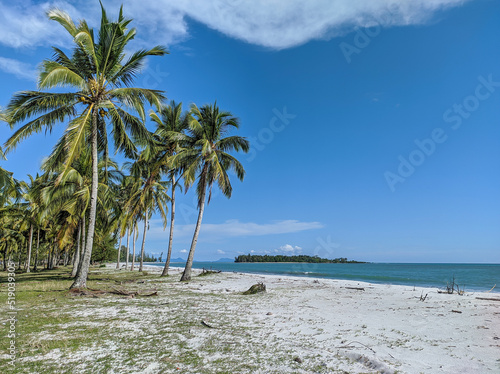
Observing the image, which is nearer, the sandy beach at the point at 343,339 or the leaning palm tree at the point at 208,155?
the sandy beach at the point at 343,339

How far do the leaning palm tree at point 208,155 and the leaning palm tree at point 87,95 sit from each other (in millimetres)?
4831

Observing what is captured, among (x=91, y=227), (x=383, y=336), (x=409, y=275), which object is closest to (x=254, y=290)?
(x=91, y=227)

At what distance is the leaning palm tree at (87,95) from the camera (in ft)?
35.1

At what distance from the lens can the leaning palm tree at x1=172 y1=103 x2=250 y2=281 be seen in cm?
1742

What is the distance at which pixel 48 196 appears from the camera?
1794 centimetres

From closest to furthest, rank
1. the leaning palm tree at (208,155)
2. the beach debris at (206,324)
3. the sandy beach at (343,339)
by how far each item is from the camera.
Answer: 1. the sandy beach at (343,339)
2. the beach debris at (206,324)
3. the leaning palm tree at (208,155)

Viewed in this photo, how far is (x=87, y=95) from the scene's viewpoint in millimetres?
11703

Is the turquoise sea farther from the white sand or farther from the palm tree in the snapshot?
the palm tree

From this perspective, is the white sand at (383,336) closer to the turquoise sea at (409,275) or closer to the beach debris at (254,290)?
the beach debris at (254,290)

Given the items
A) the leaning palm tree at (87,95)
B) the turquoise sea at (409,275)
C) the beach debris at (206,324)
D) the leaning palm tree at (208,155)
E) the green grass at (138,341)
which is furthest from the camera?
the turquoise sea at (409,275)

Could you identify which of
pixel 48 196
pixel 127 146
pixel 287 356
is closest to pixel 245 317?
pixel 287 356

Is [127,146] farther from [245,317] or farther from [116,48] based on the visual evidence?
[245,317]

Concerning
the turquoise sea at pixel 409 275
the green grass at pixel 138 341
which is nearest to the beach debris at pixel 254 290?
the green grass at pixel 138 341

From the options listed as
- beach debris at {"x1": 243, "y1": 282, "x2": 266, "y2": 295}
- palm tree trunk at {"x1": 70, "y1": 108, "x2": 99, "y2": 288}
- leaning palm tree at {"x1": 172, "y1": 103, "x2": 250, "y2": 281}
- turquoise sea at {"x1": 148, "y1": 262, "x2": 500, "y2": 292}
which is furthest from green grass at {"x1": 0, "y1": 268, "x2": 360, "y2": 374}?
turquoise sea at {"x1": 148, "y1": 262, "x2": 500, "y2": 292}
